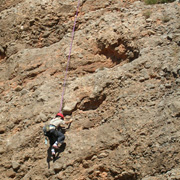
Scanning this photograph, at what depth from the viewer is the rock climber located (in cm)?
700

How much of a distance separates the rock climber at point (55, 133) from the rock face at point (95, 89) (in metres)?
0.19

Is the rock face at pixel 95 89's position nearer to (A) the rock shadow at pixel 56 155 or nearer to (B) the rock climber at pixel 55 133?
(A) the rock shadow at pixel 56 155

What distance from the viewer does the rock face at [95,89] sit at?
6488mm

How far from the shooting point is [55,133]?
7.05 m

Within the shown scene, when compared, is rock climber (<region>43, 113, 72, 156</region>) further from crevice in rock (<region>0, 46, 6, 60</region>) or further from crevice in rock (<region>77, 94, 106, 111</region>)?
crevice in rock (<region>0, 46, 6, 60</region>)

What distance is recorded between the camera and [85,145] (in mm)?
6891

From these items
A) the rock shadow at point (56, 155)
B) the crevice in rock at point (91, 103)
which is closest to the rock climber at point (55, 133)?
the rock shadow at point (56, 155)

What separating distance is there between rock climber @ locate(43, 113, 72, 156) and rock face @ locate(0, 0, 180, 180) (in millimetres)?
194

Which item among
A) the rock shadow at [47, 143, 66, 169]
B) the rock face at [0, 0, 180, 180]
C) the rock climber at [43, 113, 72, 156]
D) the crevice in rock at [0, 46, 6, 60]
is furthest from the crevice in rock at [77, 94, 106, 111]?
the crevice in rock at [0, 46, 6, 60]

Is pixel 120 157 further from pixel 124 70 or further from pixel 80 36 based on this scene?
pixel 80 36

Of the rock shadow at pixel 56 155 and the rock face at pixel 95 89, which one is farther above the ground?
the rock face at pixel 95 89

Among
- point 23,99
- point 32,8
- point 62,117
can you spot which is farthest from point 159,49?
point 32,8

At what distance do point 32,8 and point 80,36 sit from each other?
6.78 ft

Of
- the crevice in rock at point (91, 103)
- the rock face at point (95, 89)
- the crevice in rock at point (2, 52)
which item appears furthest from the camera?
the crevice in rock at point (2, 52)
